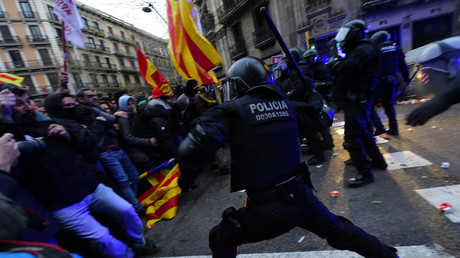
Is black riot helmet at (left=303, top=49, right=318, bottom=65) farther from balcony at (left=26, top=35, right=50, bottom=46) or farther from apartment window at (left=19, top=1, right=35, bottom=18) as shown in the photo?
apartment window at (left=19, top=1, right=35, bottom=18)

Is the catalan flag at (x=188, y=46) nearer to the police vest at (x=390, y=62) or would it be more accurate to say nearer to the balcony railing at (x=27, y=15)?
the police vest at (x=390, y=62)

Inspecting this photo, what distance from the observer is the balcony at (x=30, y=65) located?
2750 cm

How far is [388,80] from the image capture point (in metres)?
4.34

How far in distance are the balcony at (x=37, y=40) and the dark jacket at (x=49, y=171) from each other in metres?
39.5

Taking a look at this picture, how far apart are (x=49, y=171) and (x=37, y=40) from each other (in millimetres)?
40301

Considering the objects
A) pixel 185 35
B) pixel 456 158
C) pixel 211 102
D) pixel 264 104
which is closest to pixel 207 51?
pixel 185 35

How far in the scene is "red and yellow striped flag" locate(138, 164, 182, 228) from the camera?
3354 mm

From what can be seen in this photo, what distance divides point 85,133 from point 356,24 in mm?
3933

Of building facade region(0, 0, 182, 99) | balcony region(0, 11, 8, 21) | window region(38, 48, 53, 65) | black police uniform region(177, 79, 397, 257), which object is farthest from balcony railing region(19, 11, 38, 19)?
black police uniform region(177, 79, 397, 257)

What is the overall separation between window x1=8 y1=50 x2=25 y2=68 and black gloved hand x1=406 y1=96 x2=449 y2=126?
41959 millimetres

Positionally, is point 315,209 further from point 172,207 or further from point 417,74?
point 417,74

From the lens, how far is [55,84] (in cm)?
3042

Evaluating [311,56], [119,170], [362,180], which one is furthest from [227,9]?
[362,180]

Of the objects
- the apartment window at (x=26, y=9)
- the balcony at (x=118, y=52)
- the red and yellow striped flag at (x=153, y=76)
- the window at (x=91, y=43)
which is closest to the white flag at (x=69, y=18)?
the red and yellow striped flag at (x=153, y=76)
